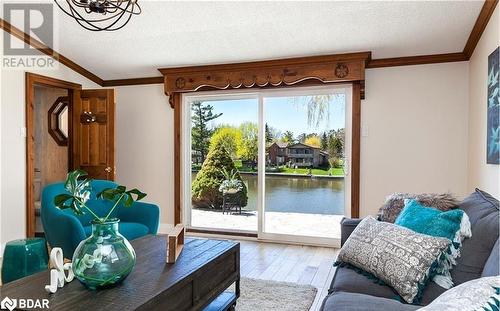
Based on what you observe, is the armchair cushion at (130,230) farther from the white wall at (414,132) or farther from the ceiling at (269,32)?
the white wall at (414,132)

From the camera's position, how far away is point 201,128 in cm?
491

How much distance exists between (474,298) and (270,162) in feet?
12.2

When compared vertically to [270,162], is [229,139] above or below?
above

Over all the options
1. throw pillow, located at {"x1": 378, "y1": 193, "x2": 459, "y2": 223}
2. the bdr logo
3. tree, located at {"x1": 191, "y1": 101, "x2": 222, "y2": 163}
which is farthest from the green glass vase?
tree, located at {"x1": 191, "y1": 101, "x2": 222, "y2": 163}

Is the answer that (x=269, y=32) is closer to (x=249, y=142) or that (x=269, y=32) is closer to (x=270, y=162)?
(x=249, y=142)

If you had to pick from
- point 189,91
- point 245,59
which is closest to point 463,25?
point 245,59

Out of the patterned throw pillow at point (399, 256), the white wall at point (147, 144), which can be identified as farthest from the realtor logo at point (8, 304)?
the white wall at point (147, 144)

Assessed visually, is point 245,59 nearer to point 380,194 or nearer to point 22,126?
point 380,194

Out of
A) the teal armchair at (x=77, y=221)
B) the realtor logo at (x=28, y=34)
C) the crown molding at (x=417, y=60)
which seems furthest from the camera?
the crown molding at (x=417, y=60)

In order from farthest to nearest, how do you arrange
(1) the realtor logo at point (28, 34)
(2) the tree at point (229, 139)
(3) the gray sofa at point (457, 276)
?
(2) the tree at point (229, 139) < (1) the realtor logo at point (28, 34) < (3) the gray sofa at point (457, 276)

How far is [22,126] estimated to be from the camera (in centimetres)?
408

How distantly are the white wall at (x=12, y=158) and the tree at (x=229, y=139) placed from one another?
2.32 m

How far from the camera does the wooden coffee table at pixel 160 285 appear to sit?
1445 mm

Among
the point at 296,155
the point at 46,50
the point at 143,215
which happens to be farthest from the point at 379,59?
the point at 46,50
